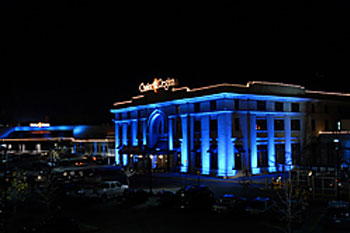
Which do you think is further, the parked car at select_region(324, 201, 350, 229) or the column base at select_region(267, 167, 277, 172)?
the column base at select_region(267, 167, 277, 172)

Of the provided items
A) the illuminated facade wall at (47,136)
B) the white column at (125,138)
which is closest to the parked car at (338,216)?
the white column at (125,138)

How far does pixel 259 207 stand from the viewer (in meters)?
28.0

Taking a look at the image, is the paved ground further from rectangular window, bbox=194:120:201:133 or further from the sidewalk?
rectangular window, bbox=194:120:201:133

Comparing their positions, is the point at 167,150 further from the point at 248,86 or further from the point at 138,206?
the point at 138,206

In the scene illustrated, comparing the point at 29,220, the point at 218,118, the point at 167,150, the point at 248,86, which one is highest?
the point at 248,86

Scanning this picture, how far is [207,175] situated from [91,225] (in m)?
29.4

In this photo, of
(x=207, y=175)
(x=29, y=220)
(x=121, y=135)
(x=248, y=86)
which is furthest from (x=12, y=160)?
(x=29, y=220)

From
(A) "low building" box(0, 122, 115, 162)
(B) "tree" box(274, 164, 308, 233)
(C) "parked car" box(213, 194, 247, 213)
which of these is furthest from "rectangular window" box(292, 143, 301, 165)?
(A) "low building" box(0, 122, 115, 162)

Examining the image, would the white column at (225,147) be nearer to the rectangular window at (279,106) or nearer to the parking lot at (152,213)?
the parking lot at (152,213)

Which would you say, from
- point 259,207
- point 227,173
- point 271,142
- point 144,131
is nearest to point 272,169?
point 271,142

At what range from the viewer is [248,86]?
179ft

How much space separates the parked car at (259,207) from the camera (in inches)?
1094

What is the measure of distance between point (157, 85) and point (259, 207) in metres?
40.8

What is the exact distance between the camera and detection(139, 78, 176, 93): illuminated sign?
62497mm
